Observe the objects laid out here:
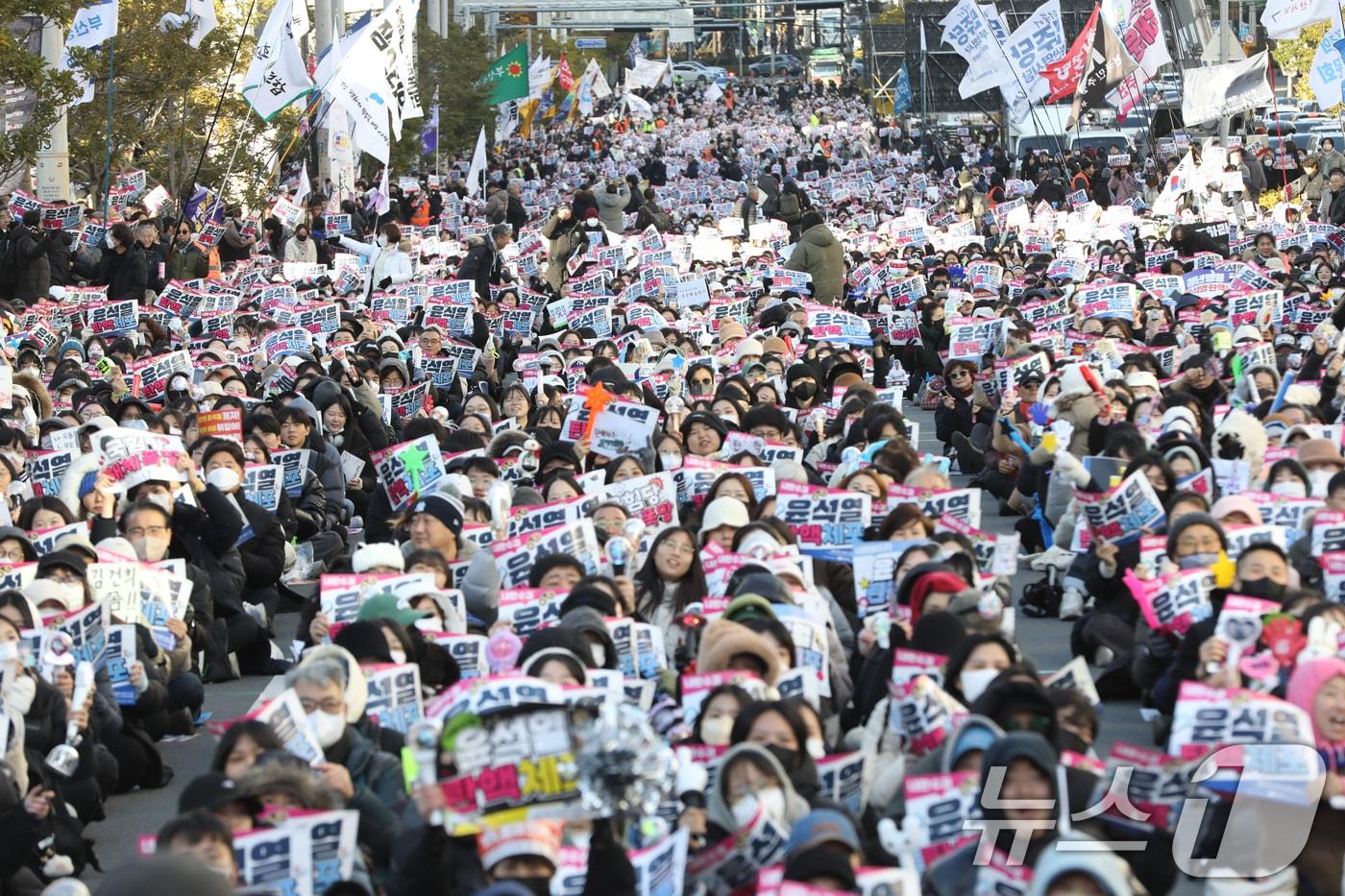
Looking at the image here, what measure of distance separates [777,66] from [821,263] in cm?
11048

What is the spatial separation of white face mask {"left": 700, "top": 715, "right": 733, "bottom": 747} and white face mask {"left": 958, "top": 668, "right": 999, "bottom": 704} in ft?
2.75

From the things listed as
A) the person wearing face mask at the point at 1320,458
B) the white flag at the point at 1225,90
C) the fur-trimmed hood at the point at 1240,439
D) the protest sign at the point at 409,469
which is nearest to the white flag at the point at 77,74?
the protest sign at the point at 409,469

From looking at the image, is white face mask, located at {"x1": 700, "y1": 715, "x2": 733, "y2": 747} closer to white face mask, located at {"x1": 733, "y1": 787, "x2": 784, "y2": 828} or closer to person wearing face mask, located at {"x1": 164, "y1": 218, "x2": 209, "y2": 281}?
white face mask, located at {"x1": 733, "y1": 787, "x2": 784, "y2": 828}

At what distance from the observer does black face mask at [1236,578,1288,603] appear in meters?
9.12

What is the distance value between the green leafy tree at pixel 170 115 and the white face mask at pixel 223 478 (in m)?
16.5

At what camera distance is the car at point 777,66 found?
422 feet

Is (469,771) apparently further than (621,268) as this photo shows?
No

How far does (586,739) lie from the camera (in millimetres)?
6023

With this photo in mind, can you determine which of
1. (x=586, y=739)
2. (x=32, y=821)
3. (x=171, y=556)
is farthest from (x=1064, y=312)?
(x=586, y=739)

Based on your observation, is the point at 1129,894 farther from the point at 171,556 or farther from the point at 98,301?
the point at 98,301

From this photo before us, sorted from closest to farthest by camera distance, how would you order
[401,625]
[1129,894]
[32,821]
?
[1129,894] → [32,821] → [401,625]

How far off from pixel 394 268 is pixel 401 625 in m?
18.0

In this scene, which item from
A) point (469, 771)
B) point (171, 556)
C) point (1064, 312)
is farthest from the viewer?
point (1064, 312)

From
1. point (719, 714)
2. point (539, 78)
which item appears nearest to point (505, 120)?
point (539, 78)
